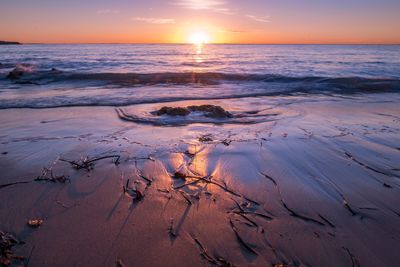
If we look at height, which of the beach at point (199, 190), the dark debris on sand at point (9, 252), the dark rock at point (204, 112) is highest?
the dark debris on sand at point (9, 252)

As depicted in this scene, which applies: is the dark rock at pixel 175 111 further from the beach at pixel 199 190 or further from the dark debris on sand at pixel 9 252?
the dark debris on sand at pixel 9 252

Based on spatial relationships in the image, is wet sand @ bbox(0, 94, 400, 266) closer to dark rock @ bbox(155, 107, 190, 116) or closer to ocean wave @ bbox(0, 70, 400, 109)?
dark rock @ bbox(155, 107, 190, 116)

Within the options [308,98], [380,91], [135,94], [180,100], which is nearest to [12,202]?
[180,100]

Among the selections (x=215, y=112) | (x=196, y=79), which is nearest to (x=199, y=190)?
(x=215, y=112)

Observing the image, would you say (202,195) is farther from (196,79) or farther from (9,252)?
(196,79)

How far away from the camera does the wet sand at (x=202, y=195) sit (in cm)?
211

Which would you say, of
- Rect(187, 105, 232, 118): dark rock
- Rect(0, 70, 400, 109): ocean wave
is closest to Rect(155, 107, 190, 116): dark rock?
Rect(187, 105, 232, 118): dark rock

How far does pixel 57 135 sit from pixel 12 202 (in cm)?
237

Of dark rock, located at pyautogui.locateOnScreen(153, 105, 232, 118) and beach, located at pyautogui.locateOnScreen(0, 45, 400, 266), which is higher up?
beach, located at pyautogui.locateOnScreen(0, 45, 400, 266)

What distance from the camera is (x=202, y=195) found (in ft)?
9.43

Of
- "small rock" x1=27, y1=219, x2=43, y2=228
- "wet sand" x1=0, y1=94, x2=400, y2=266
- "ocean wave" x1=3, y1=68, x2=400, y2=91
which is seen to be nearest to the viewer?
"wet sand" x1=0, y1=94, x2=400, y2=266

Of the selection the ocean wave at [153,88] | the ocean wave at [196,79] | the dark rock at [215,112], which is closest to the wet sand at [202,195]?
the dark rock at [215,112]

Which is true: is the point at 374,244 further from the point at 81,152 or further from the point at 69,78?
the point at 69,78

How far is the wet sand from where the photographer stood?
6.91 feet
